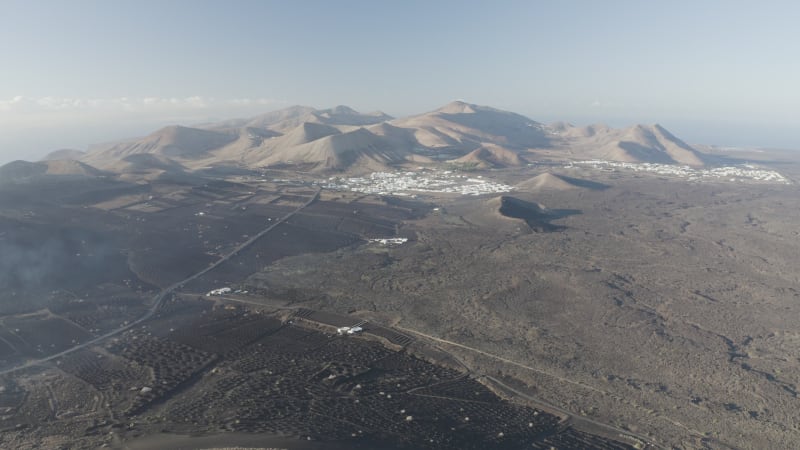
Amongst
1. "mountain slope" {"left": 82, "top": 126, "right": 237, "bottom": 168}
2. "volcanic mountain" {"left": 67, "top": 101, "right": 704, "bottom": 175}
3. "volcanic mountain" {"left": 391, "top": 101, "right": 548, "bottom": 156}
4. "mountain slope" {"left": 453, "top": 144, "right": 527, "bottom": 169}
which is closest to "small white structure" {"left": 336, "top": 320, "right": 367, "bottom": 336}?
"volcanic mountain" {"left": 67, "top": 101, "right": 704, "bottom": 175}

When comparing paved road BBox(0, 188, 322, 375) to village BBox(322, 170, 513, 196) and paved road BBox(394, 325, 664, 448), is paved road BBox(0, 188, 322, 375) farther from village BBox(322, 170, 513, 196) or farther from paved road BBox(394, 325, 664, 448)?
village BBox(322, 170, 513, 196)

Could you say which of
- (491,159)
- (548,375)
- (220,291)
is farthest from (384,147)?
(548,375)

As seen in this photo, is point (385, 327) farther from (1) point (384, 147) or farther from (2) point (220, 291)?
(1) point (384, 147)

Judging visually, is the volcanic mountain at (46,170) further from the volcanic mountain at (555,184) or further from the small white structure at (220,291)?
the volcanic mountain at (555,184)

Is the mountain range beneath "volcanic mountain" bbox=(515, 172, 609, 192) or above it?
above

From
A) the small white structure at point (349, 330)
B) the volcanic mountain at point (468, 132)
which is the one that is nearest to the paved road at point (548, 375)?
the small white structure at point (349, 330)

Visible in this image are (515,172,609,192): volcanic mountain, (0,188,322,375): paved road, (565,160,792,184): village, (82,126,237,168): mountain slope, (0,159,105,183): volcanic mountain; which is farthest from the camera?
(82,126,237,168): mountain slope

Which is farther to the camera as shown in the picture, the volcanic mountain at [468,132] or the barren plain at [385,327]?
the volcanic mountain at [468,132]
